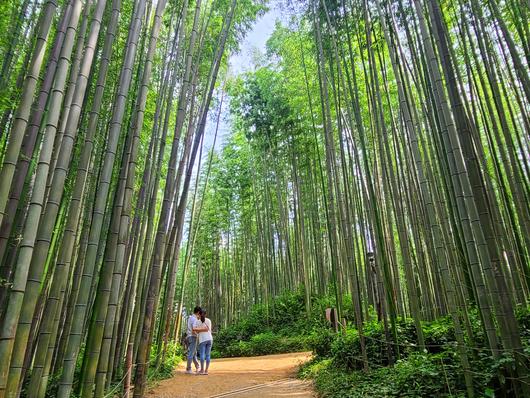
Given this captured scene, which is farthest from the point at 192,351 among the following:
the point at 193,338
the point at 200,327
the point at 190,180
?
the point at 190,180

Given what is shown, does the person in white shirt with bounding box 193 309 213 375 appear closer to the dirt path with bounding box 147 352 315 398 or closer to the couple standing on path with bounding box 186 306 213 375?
the couple standing on path with bounding box 186 306 213 375

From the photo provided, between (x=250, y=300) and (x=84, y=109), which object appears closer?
(x=84, y=109)

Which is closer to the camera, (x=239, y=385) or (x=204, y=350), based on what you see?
(x=239, y=385)

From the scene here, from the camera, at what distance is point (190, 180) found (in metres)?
4.40

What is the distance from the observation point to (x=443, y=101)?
245 cm

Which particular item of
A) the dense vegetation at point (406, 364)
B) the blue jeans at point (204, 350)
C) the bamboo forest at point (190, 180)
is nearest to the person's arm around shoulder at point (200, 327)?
the blue jeans at point (204, 350)

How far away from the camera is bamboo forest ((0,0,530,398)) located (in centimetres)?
218

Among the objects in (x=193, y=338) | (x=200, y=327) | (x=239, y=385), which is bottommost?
(x=239, y=385)

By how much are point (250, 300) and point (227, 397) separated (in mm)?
10653

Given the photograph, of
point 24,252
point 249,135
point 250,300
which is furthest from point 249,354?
point 24,252

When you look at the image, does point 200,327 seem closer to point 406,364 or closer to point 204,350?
point 204,350

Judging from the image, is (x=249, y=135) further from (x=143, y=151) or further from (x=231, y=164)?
(x=143, y=151)

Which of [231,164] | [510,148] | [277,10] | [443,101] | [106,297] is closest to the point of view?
[106,297]

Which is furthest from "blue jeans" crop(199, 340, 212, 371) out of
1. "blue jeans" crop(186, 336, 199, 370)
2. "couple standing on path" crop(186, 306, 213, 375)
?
"blue jeans" crop(186, 336, 199, 370)
